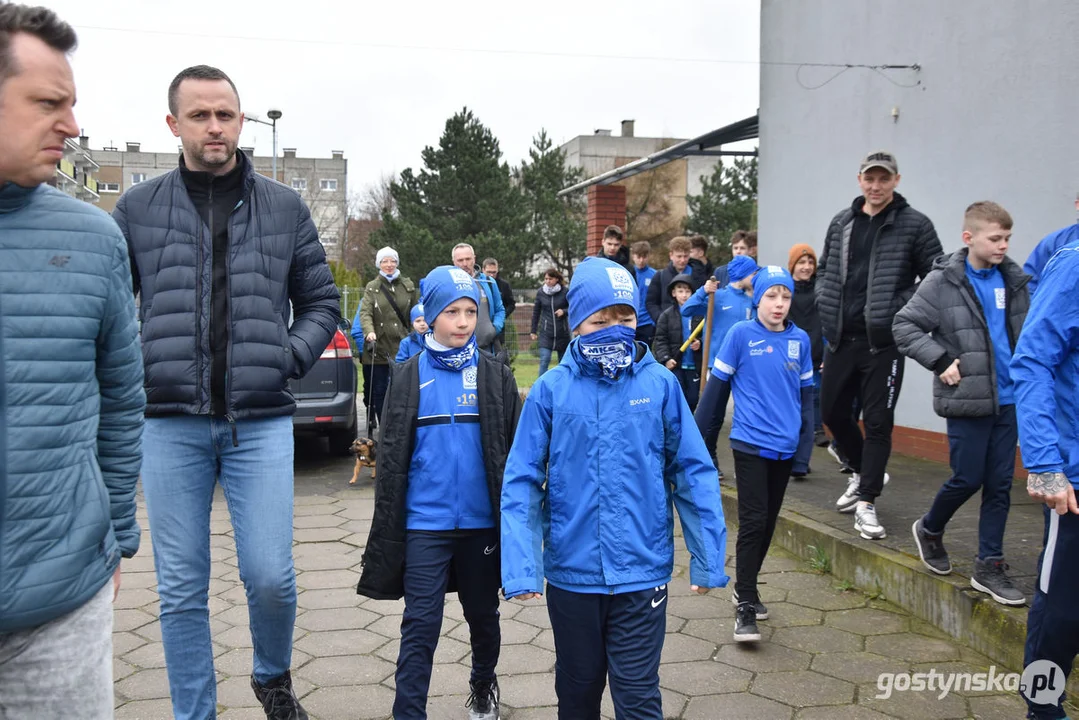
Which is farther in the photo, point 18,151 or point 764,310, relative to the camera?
point 764,310

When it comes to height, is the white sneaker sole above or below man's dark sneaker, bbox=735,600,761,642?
above

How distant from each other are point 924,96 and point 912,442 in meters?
2.90

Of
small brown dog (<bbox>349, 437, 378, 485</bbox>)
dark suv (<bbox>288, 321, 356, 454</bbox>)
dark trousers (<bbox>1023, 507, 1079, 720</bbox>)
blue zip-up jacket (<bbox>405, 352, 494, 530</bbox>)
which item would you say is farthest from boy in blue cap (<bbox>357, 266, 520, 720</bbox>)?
dark suv (<bbox>288, 321, 356, 454</bbox>)

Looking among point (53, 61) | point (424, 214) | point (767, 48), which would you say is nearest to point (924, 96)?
point (767, 48)

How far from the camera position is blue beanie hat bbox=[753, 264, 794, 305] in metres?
4.86

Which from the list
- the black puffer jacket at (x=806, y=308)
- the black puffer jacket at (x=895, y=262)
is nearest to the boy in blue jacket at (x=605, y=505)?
the black puffer jacket at (x=895, y=262)

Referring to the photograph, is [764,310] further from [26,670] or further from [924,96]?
[924,96]

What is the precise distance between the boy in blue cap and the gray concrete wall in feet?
16.4

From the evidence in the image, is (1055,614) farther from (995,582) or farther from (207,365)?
(207,365)

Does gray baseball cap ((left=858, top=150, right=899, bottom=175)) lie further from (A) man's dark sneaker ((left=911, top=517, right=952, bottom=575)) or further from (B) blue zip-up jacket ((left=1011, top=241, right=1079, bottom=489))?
(B) blue zip-up jacket ((left=1011, top=241, right=1079, bottom=489))

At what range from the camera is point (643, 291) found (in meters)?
10.5

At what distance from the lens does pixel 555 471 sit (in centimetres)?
314

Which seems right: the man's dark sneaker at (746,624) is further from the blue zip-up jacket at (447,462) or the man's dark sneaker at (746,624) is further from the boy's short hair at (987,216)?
the boy's short hair at (987,216)

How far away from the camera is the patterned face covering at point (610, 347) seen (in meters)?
3.13
